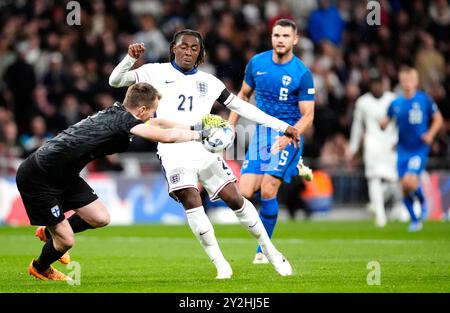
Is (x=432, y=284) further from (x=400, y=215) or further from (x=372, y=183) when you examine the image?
(x=400, y=215)

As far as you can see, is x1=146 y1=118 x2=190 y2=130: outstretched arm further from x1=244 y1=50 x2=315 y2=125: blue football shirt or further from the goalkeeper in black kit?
x1=244 y1=50 x2=315 y2=125: blue football shirt

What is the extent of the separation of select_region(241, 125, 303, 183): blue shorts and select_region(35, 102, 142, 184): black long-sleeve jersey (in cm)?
325

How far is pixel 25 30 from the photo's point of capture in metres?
21.6

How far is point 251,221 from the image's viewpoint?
10086 millimetres

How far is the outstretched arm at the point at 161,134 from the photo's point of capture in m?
8.98

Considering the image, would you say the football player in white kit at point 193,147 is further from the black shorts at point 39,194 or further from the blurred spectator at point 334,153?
the blurred spectator at point 334,153

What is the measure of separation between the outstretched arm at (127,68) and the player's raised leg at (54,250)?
1.52 m

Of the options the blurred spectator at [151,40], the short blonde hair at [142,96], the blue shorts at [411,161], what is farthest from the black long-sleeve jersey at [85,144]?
the blurred spectator at [151,40]

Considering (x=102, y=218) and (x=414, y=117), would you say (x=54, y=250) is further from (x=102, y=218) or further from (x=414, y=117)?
(x=414, y=117)

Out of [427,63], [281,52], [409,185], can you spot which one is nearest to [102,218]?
[281,52]

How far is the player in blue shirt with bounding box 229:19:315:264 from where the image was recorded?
40.2ft

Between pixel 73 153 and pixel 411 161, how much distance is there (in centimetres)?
995

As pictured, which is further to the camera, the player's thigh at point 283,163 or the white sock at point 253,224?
the player's thigh at point 283,163

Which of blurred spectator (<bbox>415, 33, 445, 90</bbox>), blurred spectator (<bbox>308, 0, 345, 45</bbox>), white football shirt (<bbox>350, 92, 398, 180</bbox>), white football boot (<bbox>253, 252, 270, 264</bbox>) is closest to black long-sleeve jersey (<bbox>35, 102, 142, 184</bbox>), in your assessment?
white football boot (<bbox>253, 252, 270, 264</bbox>)
